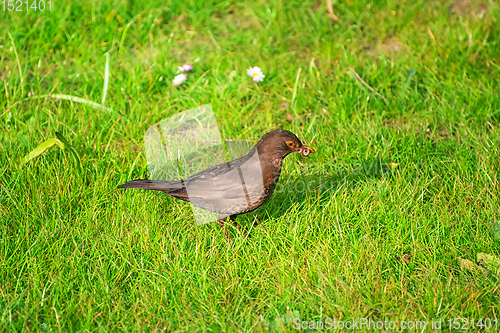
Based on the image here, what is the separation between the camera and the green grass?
313cm

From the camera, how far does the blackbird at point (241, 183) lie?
3477 millimetres

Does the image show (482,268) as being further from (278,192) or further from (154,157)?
(154,157)

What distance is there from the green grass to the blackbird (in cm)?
28

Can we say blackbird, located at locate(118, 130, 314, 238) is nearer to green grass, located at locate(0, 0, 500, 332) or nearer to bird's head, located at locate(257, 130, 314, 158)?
bird's head, located at locate(257, 130, 314, 158)

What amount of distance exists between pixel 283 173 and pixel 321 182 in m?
0.38

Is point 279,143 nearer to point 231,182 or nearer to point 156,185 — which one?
point 231,182

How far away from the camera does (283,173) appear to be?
166 inches

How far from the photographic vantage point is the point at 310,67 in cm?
515

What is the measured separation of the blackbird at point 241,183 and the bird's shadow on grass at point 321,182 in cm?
34

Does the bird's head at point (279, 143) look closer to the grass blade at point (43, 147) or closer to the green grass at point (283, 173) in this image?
the green grass at point (283, 173)

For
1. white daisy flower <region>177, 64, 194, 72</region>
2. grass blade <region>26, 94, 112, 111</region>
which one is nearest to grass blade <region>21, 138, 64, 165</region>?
grass blade <region>26, 94, 112, 111</region>

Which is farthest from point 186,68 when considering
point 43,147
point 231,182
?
point 231,182

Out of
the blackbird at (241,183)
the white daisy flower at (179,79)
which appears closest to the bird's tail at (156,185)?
the blackbird at (241,183)

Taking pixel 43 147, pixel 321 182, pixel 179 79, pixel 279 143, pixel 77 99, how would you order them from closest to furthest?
pixel 279 143, pixel 43 147, pixel 321 182, pixel 77 99, pixel 179 79
